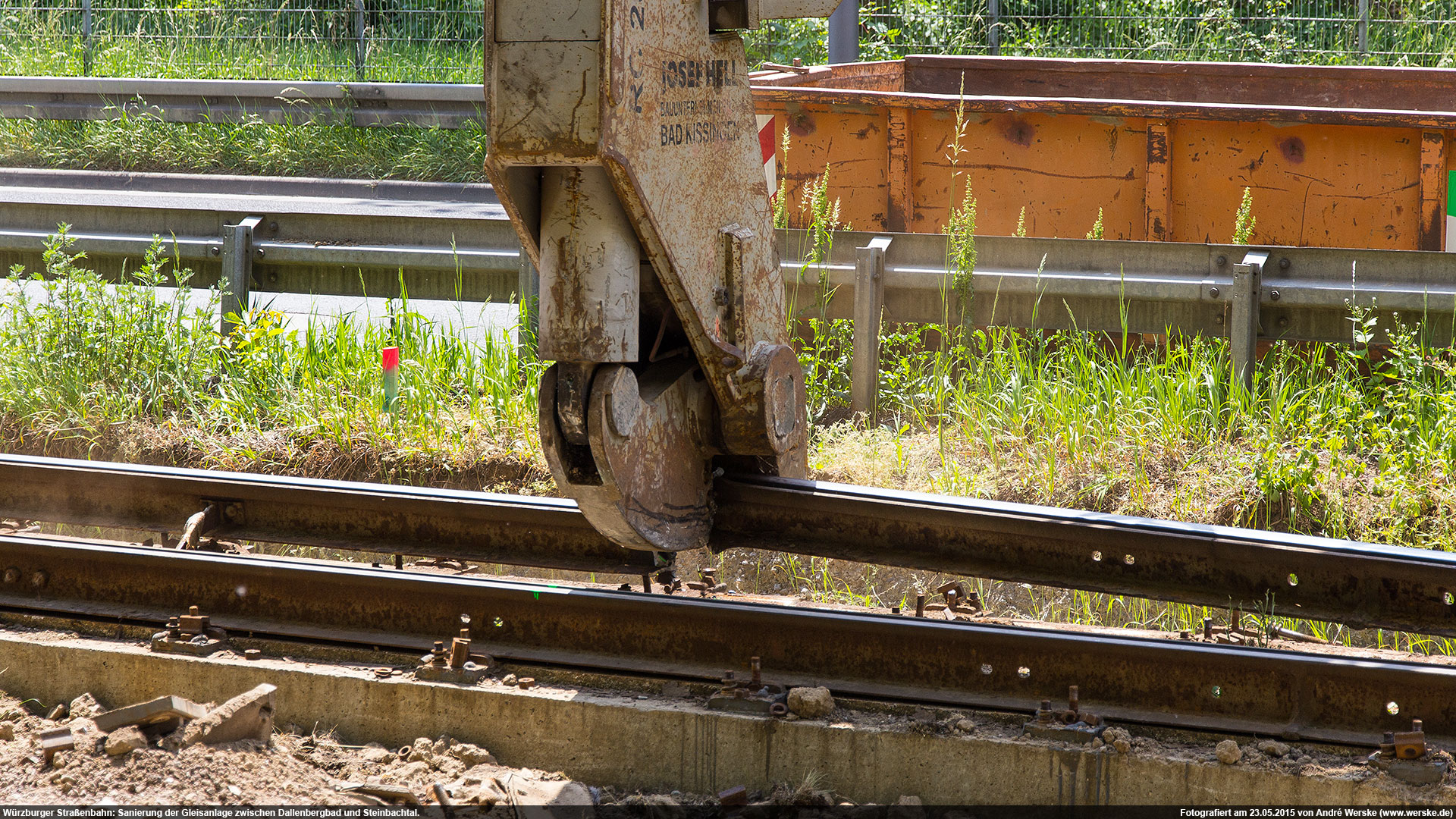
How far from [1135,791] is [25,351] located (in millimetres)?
5180

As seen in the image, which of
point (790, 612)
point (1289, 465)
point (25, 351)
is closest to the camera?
point (790, 612)

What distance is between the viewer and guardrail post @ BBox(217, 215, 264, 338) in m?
5.79

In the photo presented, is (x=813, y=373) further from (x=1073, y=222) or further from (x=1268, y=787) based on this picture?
(x=1268, y=787)

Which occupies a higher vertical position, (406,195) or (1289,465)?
(406,195)

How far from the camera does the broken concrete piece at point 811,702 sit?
10.2 ft

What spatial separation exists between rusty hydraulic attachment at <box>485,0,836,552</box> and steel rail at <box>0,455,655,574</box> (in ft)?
1.69

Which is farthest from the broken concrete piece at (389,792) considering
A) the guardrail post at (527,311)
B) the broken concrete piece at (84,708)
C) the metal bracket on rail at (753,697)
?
the guardrail post at (527,311)

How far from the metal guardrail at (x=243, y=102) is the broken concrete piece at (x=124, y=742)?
9.05 meters

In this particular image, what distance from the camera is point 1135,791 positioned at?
2885mm

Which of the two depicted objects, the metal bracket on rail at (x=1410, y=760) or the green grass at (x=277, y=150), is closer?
the metal bracket on rail at (x=1410, y=760)

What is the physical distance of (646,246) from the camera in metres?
3.24

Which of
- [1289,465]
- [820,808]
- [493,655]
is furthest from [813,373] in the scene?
[820,808]

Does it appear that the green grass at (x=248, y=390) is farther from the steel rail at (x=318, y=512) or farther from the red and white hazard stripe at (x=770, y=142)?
the red and white hazard stripe at (x=770, y=142)

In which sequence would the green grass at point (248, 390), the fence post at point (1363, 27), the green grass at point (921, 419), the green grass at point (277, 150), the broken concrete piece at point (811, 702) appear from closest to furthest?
1. the broken concrete piece at point (811, 702)
2. the green grass at point (921, 419)
3. the green grass at point (248, 390)
4. the green grass at point (277, 150)
5. the fence post at point (1363, 27)
